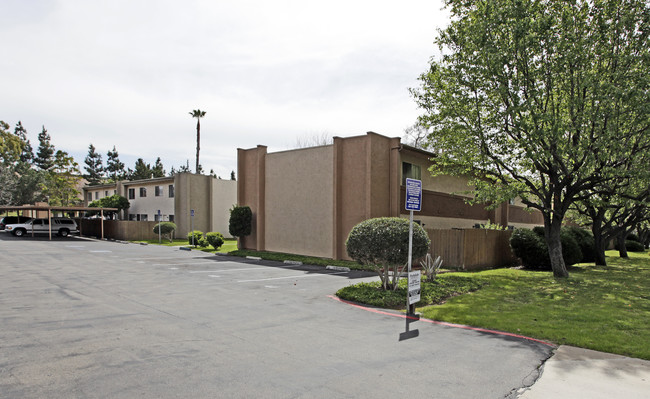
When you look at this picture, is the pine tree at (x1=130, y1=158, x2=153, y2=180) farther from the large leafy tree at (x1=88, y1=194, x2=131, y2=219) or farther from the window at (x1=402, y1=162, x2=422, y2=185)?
the window at (x1=402, y1=162, x2=422, y2=185)

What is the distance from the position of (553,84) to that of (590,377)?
13.1 metres

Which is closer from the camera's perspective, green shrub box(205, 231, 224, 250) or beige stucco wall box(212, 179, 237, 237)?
green shrub box(205, 231, 224, 250)

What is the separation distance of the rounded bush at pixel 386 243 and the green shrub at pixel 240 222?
51.7ft

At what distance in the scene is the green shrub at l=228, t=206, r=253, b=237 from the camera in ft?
86.0

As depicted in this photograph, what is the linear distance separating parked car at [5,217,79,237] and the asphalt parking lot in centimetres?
3455

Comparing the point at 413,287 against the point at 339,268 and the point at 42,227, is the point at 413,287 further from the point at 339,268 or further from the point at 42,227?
the point at 42,227

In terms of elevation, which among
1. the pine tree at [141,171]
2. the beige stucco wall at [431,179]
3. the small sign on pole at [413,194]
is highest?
the pine tree at [141,171]

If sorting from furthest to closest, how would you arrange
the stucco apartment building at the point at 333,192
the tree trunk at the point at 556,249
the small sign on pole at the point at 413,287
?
the stucco apartment building at the point at 333,192
the tree trunk at the point at 556,249
the small sign on pole at the point at 413,287

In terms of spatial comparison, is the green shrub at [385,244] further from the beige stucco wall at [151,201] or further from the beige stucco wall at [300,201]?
the beige stucco wall at [151,201]

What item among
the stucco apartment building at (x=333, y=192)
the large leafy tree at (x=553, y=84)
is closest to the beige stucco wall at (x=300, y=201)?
the stucco apartment building at (x=333, y=192)

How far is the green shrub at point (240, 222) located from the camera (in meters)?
26.2

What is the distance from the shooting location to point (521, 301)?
36.2ft

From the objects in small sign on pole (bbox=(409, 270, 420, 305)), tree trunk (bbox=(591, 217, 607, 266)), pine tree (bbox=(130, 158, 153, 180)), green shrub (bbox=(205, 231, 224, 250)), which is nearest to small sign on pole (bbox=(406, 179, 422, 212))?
small sign on pole (bbox=(409, 270, 420, 305))

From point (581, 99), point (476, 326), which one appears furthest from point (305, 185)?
point (476, 326)
